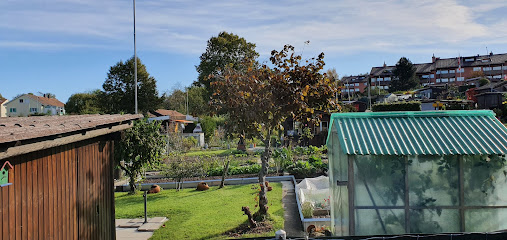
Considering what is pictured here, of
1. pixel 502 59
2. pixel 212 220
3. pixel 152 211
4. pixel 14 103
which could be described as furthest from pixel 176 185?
pixel 502 59

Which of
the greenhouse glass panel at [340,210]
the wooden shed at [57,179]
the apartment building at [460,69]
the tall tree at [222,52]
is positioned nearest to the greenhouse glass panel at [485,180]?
the greenhouse glass panel at [340,210]

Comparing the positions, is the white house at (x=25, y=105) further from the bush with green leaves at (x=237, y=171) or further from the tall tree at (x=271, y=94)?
the tall tree at (x=271, y=94)

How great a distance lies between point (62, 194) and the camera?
5.45 m

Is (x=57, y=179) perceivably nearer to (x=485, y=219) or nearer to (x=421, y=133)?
(x=421, y=133)

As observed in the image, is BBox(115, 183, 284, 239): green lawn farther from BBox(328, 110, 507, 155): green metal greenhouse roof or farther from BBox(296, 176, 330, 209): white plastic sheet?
BBox(328, 110, 507, 155): green metal greenhouse roof

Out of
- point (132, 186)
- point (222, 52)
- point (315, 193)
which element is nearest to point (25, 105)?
point (222, 52)

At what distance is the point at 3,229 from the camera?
4.12 meters

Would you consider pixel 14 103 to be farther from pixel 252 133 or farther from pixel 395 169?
pixel 395 169

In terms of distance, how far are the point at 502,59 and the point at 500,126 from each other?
81183 millimetres

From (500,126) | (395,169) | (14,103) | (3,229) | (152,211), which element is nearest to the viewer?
(3,229)

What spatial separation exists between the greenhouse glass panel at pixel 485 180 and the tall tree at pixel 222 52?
38.2 metres

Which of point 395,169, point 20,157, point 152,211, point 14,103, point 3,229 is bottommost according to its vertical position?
point 152,211

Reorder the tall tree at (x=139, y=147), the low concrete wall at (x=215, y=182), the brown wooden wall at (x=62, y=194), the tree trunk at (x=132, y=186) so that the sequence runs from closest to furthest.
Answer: the brown wooden wall at (x=62, y=194) → the tall tree at (x=139, y=147) → the tree trunk at (x=132, y=186) → the low concrete wall at (x=215, y=182)

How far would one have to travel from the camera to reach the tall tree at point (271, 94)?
372 inches
